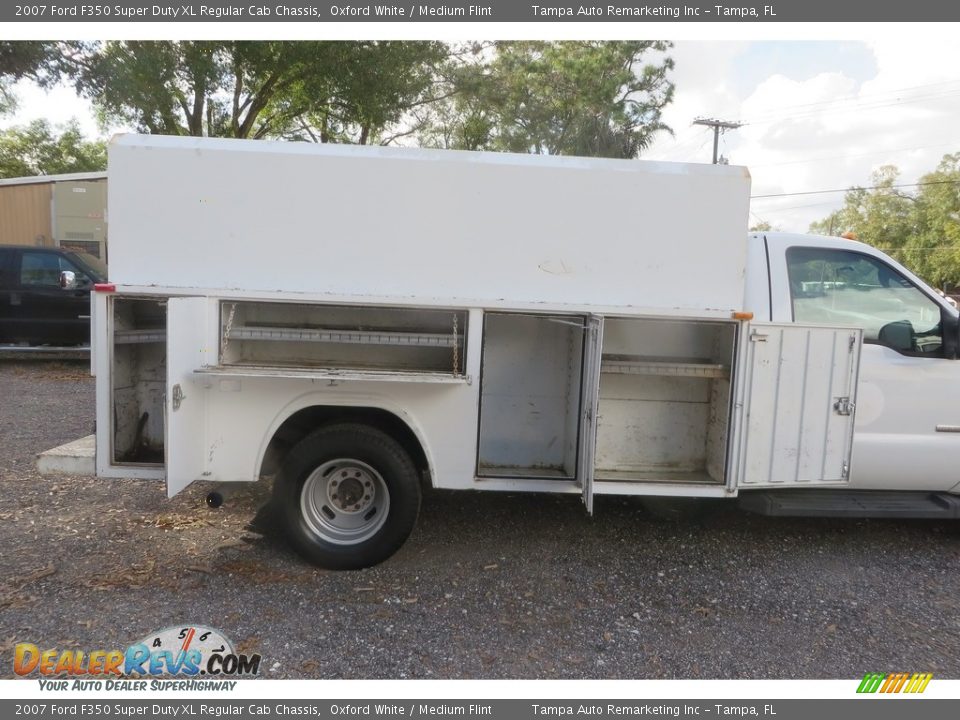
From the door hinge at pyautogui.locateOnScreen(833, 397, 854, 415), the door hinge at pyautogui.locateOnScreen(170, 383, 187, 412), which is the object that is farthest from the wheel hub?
the door hinge at pyautogui.locateOnScreen(833, 397, 854, 415)

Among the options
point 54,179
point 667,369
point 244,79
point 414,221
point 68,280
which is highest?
point 244,79

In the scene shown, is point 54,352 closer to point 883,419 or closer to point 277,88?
point 277,88

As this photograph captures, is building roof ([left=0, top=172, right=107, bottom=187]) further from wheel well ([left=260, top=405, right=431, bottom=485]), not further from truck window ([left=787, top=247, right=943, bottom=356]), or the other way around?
truck window ([left=787, top=247, right=943, bottom=356])

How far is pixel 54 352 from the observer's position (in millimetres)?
11219

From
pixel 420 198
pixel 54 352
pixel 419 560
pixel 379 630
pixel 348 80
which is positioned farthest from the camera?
pixel 348 80

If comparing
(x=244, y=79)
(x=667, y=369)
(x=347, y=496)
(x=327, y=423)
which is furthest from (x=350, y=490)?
(x=244, y=79)

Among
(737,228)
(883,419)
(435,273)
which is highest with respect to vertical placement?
(737,228)

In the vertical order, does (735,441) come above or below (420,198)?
below

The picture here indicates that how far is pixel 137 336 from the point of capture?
13.8 feet

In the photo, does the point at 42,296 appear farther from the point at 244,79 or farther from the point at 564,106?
the point at 564,106

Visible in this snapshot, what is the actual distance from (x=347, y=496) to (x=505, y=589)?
1.14 m

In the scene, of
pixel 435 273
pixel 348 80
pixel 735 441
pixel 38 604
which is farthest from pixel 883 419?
pixel 348 80

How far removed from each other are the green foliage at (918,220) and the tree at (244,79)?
100 ft

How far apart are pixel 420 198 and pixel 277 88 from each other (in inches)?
441
